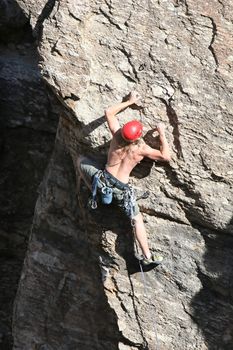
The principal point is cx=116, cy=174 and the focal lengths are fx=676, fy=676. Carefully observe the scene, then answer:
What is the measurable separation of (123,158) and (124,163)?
0.05 m

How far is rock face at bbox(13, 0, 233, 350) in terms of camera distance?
6.49 metres

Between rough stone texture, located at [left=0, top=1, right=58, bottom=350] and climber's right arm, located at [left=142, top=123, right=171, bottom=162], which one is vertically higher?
climber's right arm, located at [left=142, top=123, right=171, bottom=162]

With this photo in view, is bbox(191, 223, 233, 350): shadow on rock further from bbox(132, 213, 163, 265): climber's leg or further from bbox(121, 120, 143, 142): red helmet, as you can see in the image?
bbox(121, 120, 143, 142): red helmet

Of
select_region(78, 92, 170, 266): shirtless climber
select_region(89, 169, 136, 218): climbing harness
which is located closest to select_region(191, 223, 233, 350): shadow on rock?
select_region(78, 92, 170, 266): shirtless climber

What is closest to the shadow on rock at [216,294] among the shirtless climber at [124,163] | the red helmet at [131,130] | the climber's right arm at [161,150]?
the shirtless climber at [124,163]

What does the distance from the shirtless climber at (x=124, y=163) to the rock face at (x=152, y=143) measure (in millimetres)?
154

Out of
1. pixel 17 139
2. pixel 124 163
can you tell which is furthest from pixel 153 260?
pixel 17 139

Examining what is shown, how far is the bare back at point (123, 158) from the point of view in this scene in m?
6.49

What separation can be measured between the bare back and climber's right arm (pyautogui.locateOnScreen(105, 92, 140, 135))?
0.10 metres

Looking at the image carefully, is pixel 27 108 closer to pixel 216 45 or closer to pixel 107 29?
pixel 107 29

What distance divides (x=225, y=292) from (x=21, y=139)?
14.8 feet

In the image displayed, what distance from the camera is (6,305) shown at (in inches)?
447

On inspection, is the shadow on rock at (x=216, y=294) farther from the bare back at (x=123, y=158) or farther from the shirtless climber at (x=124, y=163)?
the bare back at (x=123, y=158)

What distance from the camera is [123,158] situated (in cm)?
657
